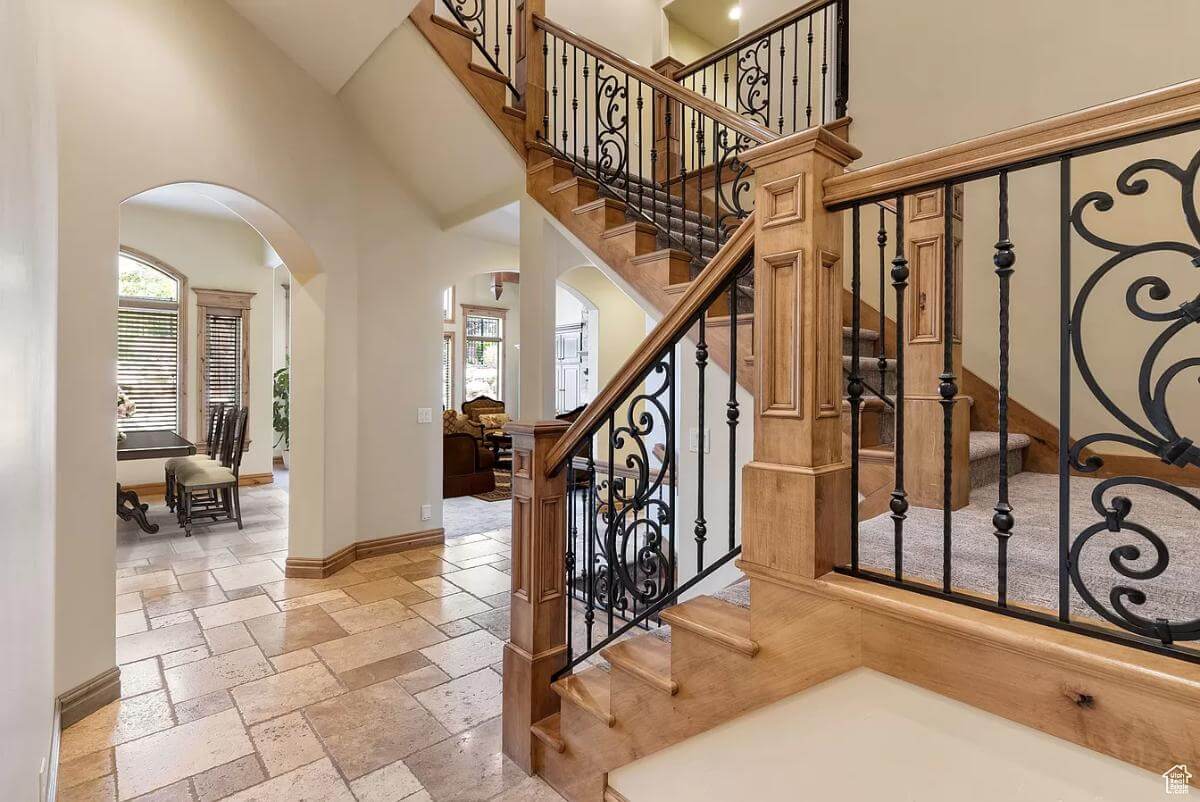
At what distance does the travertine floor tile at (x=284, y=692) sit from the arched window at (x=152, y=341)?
5.54m

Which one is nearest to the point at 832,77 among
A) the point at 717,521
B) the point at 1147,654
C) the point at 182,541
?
the point at 717,521

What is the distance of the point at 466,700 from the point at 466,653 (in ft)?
1.38

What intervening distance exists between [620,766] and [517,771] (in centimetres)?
56

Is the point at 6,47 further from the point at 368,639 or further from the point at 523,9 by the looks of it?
the point at 523,9

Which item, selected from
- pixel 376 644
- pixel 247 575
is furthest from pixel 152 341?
pixel 376 644

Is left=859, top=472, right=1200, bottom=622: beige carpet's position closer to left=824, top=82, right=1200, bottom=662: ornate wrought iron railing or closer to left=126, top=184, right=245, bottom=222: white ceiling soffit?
left=824, top=82, right=1200, bottom=662: ornate wrought iron railing

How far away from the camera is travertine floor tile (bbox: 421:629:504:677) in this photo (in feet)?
9.11

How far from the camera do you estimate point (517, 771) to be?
208 cm

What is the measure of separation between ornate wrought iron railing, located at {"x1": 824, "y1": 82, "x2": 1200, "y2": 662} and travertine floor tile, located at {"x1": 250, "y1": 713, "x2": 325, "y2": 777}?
6.79 ft

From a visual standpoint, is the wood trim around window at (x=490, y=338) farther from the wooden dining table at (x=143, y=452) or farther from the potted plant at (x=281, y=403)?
the wooden dining table at (x=143, y=452)

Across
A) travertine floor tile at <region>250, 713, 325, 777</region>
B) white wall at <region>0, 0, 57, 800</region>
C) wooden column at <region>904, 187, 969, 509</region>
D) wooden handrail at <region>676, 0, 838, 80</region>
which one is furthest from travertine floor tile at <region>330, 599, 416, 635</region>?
wooden handrail at <region>676, 0, 838, 80</region>

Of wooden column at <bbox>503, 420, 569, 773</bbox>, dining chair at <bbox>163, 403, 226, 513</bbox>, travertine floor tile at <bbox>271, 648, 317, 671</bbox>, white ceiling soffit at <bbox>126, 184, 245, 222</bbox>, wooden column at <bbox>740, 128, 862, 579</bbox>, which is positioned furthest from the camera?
white ceiling soffit at <bbox>126, 184, 245, 222</bbox>

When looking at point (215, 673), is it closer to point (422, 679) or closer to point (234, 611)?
point (234, 611)

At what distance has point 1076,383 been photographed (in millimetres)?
2627
